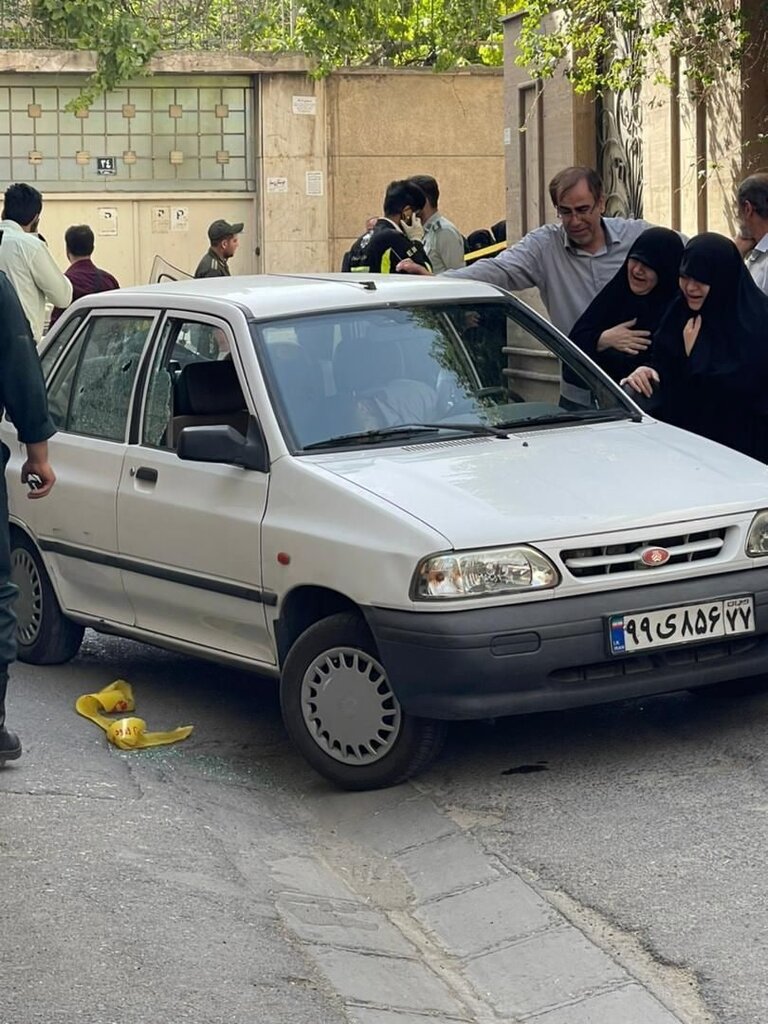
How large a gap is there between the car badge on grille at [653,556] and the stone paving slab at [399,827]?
102cm

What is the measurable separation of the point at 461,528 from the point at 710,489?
3.18ft

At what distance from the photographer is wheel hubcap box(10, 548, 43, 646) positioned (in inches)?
316

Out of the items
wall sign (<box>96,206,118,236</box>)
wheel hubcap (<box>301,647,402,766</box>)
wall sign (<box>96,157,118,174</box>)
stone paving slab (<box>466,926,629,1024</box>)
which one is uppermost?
wall sign (<box>96,157,118,174</box>)

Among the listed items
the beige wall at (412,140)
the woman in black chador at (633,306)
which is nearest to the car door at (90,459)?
the woman in black chador at (633,306)

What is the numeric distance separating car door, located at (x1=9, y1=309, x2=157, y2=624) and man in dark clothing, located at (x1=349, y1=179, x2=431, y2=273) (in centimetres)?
345

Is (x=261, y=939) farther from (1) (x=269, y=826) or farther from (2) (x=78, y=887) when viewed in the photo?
(1) (x=269, y=826)

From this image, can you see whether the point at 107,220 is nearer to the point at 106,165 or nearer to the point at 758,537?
the point at 106,165

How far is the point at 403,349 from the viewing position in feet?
22.9

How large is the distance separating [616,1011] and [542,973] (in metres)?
0.34

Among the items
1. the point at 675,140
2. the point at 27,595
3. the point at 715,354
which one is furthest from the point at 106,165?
the point at 715,354

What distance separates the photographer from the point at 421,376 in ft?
22.7

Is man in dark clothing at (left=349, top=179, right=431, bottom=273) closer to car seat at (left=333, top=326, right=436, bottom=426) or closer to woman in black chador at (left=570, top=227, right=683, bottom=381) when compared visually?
woman in black chador at (left=570, top=227, right=683, bottom=381)

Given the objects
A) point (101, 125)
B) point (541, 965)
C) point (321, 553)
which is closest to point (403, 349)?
point (321, 553)

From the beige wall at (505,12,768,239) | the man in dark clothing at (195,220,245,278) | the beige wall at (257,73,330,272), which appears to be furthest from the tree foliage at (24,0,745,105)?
the man in dark clothing at (195,220,245,278)
